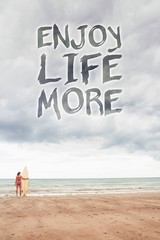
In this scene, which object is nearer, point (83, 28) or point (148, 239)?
point (148, 239)

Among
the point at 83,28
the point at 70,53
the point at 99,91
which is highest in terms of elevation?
the point at 83,28

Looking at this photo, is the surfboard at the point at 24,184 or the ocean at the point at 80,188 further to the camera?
the ocean at the point at 80,188

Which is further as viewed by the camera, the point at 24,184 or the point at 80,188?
the point at 80,188

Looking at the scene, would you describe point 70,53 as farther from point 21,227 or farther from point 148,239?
point 148,239

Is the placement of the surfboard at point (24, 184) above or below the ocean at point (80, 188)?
above

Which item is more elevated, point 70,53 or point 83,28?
point 83,28

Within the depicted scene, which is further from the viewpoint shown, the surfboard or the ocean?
the ocean

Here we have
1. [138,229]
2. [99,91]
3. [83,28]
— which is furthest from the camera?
[99,91]

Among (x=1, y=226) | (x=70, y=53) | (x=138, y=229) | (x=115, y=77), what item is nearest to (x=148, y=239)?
(x=138, y=229)

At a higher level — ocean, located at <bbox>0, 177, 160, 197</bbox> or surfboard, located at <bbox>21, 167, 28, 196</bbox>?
surfboard, located at <bbox>21, 167, 28, 196</bbox>

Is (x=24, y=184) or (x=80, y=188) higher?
(x=24, y=184)

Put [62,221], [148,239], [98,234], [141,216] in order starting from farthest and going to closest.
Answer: [141,216] < [62,221] < [98,234] < [148,239]

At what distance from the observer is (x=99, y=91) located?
1427 cm

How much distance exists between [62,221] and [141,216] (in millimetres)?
2820
